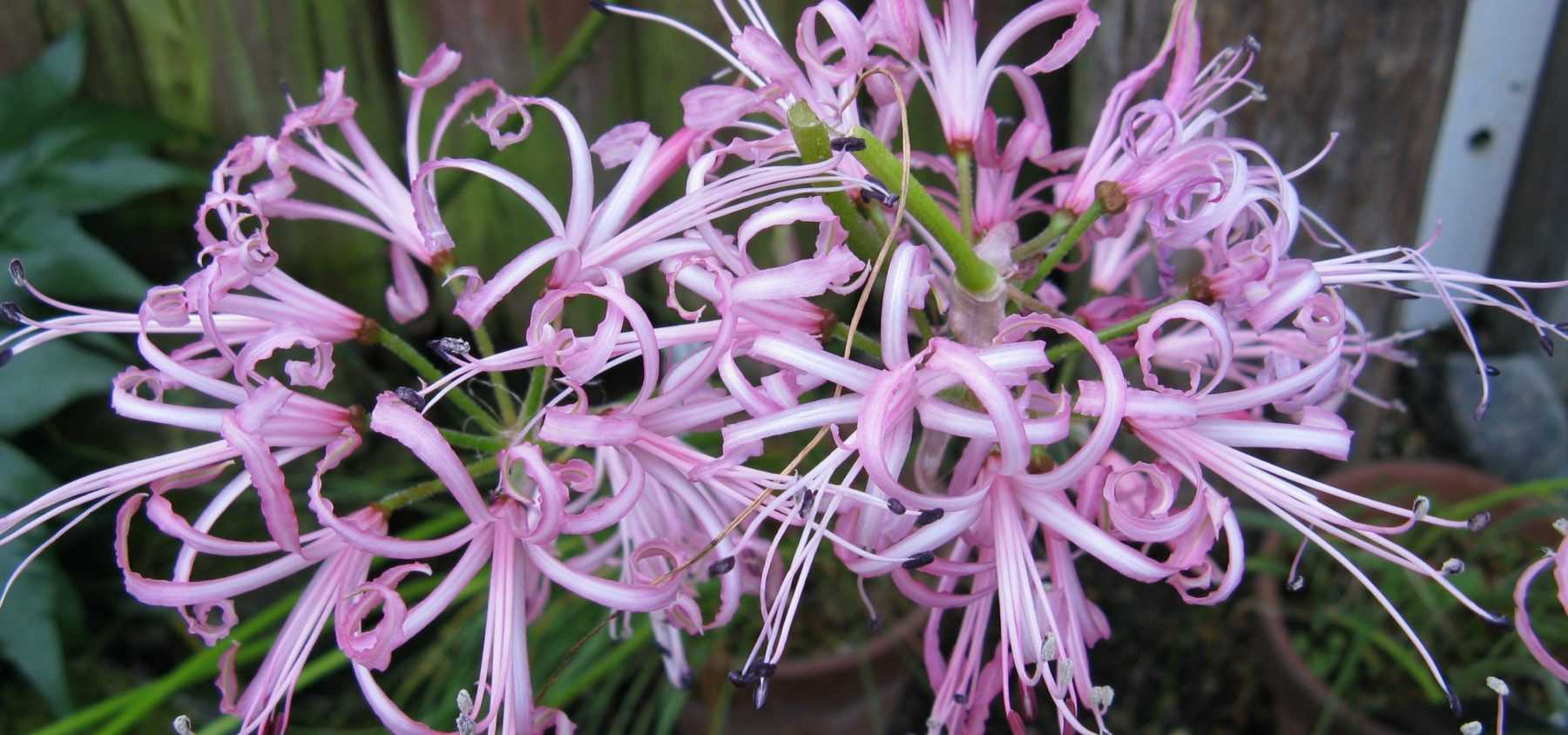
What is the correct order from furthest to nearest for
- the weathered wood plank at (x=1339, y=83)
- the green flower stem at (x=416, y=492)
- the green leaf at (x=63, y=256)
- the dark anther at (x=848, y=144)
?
the green leaf at (x=63, y=256)
the weathered wood plank at (x=1339, y=83)
the green flower stem at (x=416, y=492)
the dark anther at (x=848, y=144)

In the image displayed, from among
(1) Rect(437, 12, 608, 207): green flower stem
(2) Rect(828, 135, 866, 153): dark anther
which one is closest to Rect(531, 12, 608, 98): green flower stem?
(1) Rect(437, 12, 608, 207): green flower stem

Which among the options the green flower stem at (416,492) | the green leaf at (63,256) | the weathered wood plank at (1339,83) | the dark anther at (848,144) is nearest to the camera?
the dark anther at (848,144)

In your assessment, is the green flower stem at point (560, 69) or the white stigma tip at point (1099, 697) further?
the green flower stem at point (560, 69)

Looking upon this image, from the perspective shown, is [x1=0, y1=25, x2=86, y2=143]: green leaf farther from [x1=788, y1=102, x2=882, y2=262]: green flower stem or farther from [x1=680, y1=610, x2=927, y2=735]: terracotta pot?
[x1=788, y1=102, x2=882, y2=262]: green flower stem

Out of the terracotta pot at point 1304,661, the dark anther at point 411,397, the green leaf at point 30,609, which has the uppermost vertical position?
the dark anther at point 411,397

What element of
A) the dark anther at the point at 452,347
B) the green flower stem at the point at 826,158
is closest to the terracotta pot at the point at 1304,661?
the green flower stem at the point at 826,158

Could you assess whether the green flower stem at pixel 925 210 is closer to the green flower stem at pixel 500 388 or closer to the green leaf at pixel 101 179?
the green flower stem at pixel 500 388

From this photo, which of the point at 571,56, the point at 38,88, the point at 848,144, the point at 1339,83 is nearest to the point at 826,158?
the point at 848,144

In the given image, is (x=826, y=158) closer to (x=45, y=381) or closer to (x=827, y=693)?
(x=827, y=693)

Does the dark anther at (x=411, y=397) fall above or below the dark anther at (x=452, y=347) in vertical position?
below
